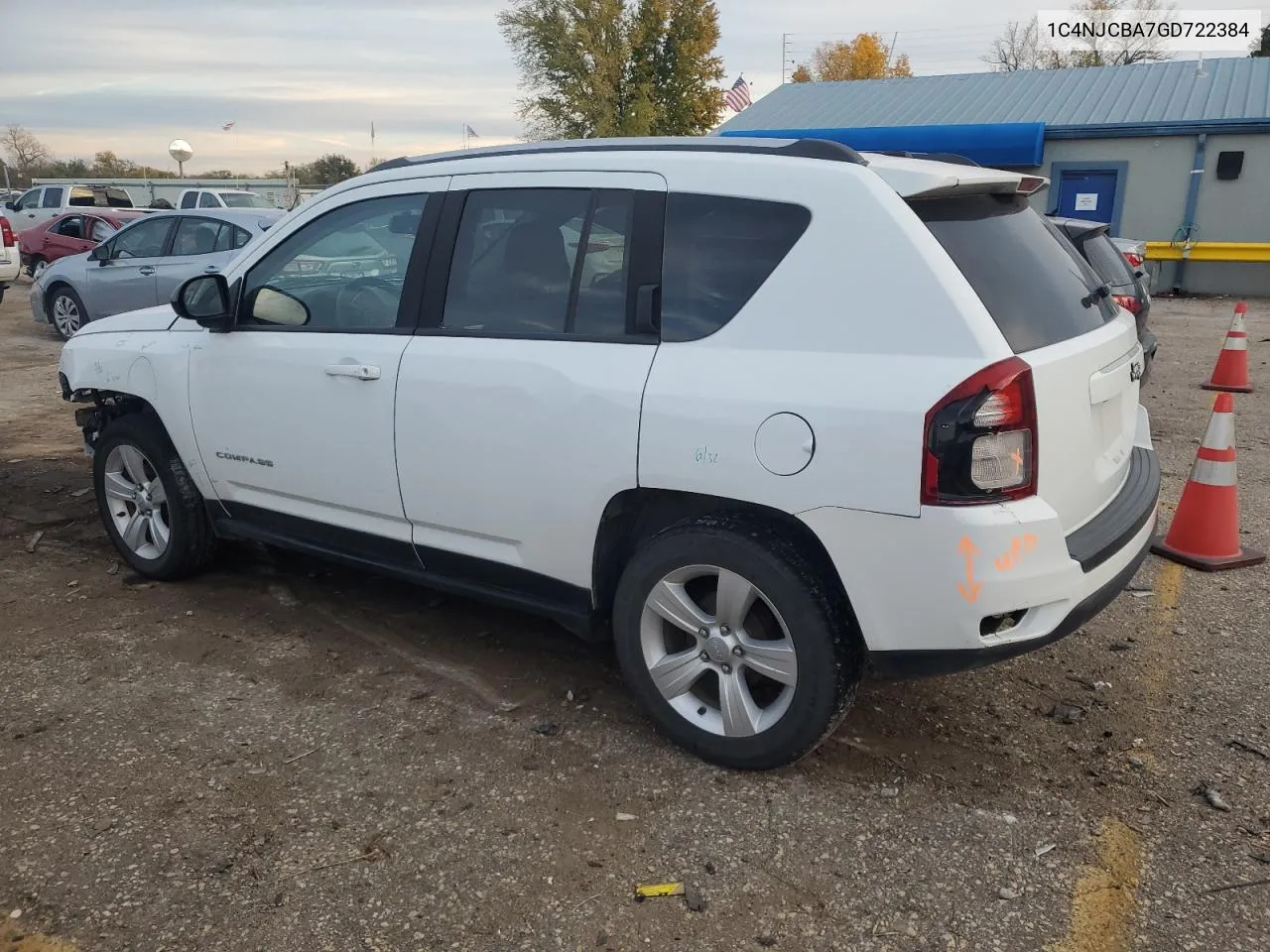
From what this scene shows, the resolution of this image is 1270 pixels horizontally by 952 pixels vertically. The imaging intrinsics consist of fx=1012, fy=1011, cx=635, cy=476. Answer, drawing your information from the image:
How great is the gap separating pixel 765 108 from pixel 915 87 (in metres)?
3.94

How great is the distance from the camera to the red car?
1652cm

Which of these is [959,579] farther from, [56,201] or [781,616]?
[56,201]

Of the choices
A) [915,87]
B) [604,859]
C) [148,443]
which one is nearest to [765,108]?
[915,87]

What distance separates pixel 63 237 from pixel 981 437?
18542 millimetres

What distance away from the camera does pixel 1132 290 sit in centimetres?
759

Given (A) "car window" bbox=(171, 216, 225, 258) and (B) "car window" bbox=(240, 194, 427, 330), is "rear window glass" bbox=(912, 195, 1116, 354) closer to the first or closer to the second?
(B) "car window" bbox=(240, 194, 427, 330)

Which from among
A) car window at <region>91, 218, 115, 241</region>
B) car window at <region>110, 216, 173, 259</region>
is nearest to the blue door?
car window at <region>110, 216, 173, 259</region>

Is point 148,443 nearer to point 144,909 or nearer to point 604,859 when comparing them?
point 144,909

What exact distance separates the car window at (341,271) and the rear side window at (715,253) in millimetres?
1120

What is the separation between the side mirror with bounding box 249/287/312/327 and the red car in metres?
14.3

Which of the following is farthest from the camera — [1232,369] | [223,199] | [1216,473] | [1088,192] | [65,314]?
[223,199]

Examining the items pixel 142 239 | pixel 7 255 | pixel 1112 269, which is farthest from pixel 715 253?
pixel 7 255

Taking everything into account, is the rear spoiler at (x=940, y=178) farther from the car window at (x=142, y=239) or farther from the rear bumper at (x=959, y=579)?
the car window at (x=142, y=239)

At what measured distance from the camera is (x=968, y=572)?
262cm
